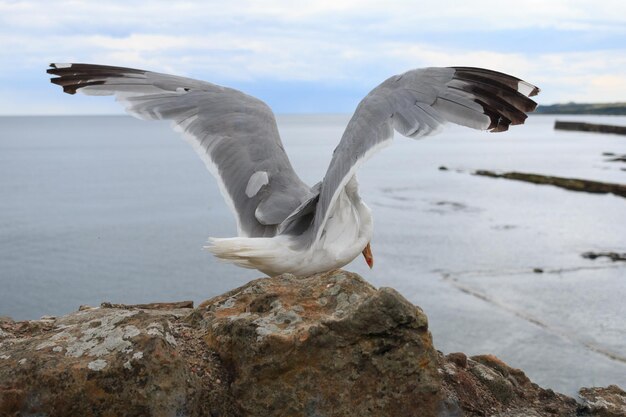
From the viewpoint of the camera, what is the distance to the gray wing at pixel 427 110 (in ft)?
14.6

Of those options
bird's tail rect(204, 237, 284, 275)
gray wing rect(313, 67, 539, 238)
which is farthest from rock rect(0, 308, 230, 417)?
gray wing rect(313, 67, 539, 238)

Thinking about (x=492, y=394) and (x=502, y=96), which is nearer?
(x=492, y=394)

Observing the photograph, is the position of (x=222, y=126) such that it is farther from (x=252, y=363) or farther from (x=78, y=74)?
(x=252, y=363)

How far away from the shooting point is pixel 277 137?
19.3ft

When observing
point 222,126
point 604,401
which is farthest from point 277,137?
point 604,401

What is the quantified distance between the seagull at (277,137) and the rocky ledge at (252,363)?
2.75 ft

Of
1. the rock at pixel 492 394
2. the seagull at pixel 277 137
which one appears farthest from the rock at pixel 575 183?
the rock at pixel 492 394

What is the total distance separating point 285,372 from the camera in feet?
10.7

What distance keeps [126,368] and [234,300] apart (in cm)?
77

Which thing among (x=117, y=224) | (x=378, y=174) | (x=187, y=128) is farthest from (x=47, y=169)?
(x=187, y=128)

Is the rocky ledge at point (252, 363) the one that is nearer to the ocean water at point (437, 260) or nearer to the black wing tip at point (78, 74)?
the black wing tip at point (78, 74)

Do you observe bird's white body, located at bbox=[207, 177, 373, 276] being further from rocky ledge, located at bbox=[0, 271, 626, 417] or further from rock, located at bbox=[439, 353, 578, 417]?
rock, located at bbox=[439, 353, 578, 417]

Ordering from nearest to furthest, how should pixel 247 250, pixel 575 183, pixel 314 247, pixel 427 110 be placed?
pixel 247 250, pixel 314 247, pixel 427 110, pixel 575 183

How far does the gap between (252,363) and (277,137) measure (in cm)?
286
